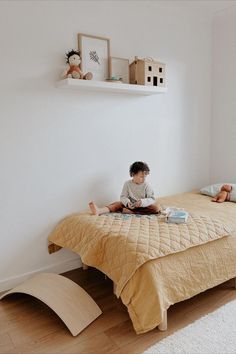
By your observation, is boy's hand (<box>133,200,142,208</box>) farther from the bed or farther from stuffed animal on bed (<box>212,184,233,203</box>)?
stuffed animal on bed (<box>212,184,233,203</box>)

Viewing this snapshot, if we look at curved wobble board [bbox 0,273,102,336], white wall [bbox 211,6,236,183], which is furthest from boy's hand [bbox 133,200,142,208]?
white wall [bbox 211,6,236,183]

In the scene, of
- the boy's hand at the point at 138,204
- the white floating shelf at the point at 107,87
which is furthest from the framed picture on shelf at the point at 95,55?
the boy's hand at the point at 138,204

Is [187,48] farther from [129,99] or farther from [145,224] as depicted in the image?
[145,224]

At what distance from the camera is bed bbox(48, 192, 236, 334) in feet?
5.70

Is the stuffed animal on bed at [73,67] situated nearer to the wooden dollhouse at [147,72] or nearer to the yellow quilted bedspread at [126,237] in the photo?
the wooden dollhouse at [147,72]

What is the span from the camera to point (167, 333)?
1.80 metres

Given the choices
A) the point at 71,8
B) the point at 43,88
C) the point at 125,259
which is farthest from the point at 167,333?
the point at 71,8

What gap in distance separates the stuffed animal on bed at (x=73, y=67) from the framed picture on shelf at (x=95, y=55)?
0.12 m

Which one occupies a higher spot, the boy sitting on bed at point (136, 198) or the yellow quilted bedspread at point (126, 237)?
the boy sitting on bed at point (136, 198)

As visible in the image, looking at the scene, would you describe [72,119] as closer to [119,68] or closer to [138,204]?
[119,68]

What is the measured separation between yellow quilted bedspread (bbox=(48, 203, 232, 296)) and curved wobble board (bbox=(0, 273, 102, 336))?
0.22 meters

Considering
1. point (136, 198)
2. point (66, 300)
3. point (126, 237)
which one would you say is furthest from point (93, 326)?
→ point (136, 198)

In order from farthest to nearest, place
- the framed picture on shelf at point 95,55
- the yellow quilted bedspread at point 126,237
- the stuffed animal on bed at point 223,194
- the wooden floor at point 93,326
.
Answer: the stuffed animal on bed at point 223,194 → the framed picture on shelf at point 95,55 → the yellow quilted bedspread at point 126,237 → the wooden floor at point 93,326

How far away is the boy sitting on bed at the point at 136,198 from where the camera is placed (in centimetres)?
256
